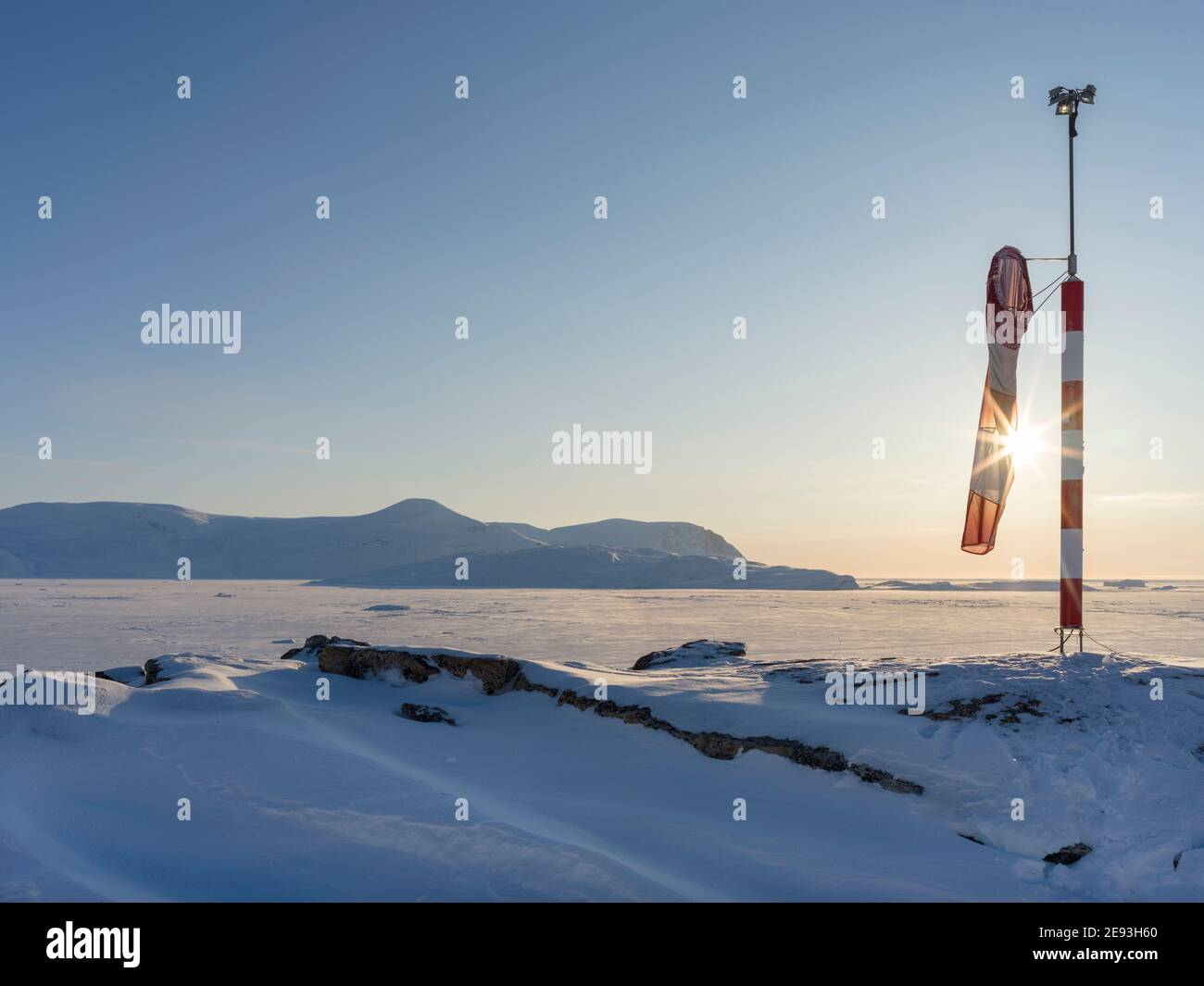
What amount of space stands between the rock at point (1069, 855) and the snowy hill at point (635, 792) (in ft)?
0.05

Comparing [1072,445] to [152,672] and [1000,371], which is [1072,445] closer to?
[1000,371]

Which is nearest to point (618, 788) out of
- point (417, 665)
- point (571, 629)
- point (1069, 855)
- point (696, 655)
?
point (1069, 855)

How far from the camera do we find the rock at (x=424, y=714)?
9086 mm

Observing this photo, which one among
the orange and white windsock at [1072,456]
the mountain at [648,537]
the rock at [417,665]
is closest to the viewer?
the orange and white windsock at [1072,456]

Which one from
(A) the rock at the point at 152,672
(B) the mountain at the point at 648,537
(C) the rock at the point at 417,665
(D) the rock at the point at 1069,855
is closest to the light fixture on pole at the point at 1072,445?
(D) the rock at the point at 1069,855

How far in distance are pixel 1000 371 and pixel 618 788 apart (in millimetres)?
7497

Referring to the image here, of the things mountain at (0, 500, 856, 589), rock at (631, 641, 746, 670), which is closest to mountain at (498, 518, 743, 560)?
mountain at (0, 500, 856, 589)

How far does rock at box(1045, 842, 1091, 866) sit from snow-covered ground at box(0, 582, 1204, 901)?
58mm

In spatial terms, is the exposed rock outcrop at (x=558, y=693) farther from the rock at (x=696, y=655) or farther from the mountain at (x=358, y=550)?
the mountain at (x=358, y=550)

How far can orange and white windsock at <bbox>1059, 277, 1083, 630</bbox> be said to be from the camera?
994 centimetres

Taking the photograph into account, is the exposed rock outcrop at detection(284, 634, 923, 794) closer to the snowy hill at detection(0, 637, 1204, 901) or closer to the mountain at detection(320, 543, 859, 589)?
the snowy hill at detection(0, 637, 1204, 901)

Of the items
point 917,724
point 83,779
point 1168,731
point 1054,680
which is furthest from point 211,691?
point 1168,731
